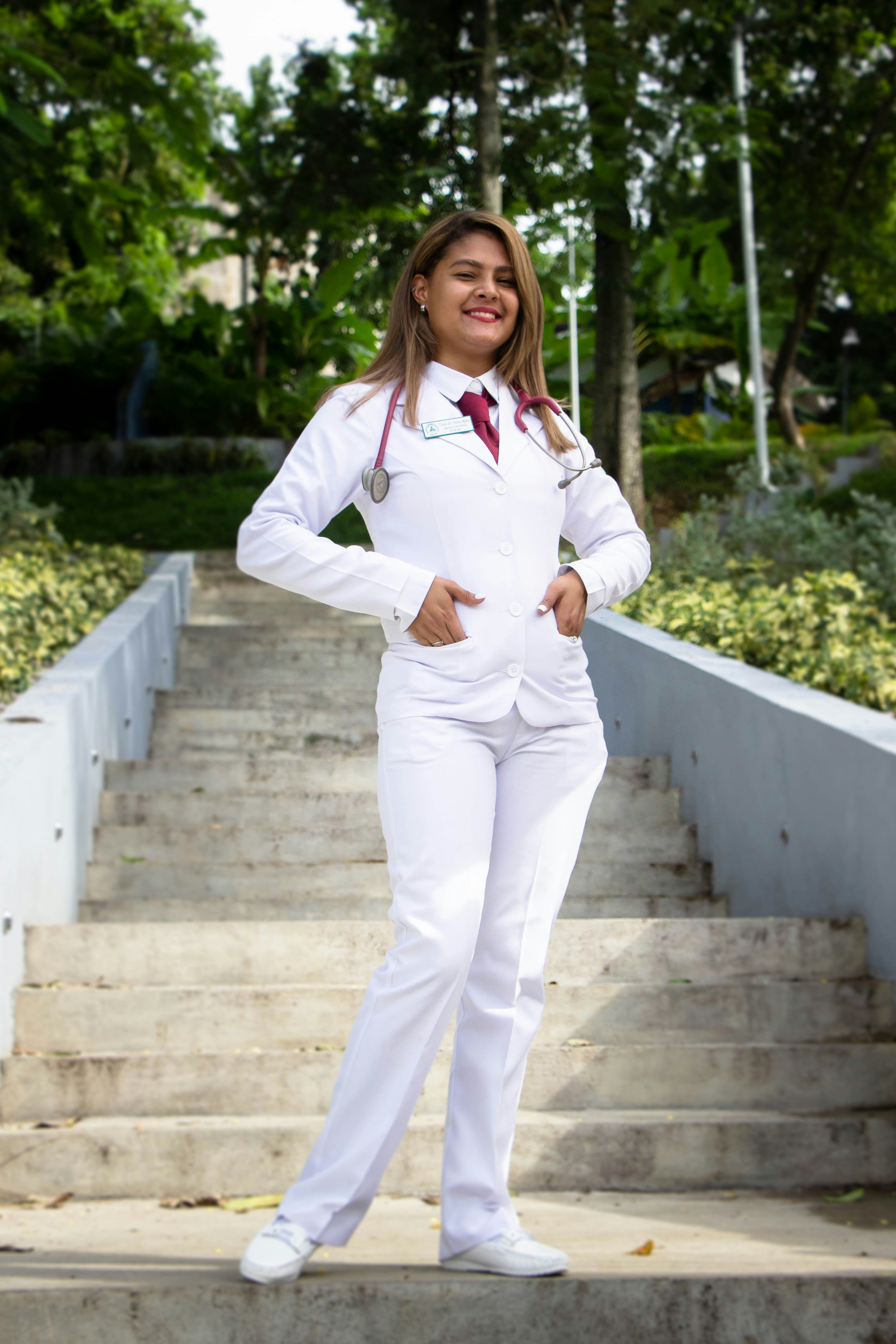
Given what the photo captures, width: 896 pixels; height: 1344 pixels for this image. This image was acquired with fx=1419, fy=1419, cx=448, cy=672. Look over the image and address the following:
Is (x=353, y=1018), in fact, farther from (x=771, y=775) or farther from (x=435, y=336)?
(x=435, y=336)

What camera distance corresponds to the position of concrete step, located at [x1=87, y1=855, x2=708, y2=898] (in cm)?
437

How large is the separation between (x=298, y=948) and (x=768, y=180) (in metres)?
14.1

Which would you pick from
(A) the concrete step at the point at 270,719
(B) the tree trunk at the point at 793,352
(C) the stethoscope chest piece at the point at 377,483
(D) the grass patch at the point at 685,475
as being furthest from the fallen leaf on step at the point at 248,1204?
(B) the tree trunk at the point at 793,352

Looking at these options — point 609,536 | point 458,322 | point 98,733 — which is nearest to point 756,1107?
point 609,536

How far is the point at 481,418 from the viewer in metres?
2.38

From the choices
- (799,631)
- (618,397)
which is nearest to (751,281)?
(618,397)

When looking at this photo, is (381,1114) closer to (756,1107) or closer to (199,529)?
(756,1107)

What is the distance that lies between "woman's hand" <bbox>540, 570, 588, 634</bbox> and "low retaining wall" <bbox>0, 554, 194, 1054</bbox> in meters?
1.90

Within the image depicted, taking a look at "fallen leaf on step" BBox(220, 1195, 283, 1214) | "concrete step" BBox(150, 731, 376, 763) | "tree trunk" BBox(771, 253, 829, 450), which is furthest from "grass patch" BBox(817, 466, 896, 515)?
"fallen leaf on step" BBox(220, 1195, 283, 1214)

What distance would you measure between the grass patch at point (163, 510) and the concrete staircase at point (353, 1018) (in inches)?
322

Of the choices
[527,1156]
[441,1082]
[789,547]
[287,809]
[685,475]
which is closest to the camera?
[527,1156]

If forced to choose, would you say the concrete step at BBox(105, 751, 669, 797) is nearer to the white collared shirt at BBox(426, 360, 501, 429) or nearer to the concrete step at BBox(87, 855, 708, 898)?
the concrete step at BBox(87, 855, 708, 898)

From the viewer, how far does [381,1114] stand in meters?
2.28

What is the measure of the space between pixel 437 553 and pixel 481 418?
0.25 meters
